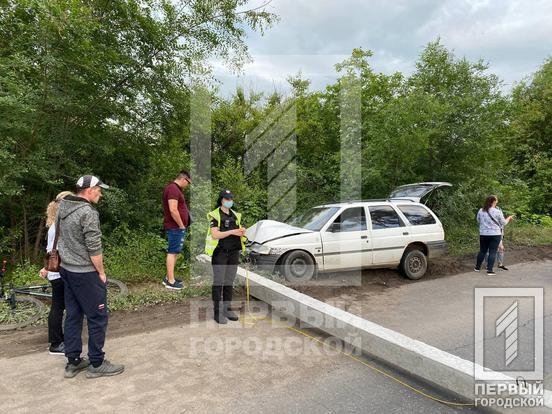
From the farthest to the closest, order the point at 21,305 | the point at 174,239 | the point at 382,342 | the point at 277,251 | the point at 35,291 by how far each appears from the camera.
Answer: the point at 277,251 < the point at 174,239 < the point at 35,291 < the point at 21,305 < the point at 382,342

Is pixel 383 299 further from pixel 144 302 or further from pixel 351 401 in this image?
pixel 144 302

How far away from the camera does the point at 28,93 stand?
247 inches

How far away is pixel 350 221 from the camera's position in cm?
775

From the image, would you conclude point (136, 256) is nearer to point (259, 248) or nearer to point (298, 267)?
point (259, 248)

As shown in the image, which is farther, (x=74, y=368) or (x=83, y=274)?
(x=74, y=368)

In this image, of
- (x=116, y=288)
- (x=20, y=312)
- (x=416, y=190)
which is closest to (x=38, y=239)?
(x=116, y=288)

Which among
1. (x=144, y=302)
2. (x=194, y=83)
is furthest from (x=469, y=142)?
(x=144, y=302)

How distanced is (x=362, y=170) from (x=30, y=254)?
8.70 metres

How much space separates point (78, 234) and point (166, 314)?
231 cm

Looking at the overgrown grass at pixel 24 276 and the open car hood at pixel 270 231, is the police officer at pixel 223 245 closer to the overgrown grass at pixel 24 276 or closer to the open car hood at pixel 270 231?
the open car hood at pixel 270 231

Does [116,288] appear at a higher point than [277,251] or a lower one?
lower

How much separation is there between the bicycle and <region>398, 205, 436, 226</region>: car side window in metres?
6.64

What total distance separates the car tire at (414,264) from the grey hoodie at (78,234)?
614cm

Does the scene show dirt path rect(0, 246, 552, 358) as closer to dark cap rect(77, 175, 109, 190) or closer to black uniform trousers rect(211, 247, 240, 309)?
black uniform trousers rect(211, 247, 240, 309)
